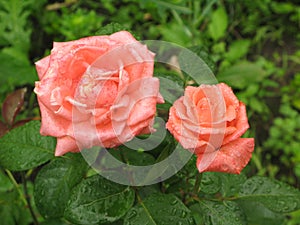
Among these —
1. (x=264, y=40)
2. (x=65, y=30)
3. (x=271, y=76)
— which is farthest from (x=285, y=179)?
(x=65, y=30)

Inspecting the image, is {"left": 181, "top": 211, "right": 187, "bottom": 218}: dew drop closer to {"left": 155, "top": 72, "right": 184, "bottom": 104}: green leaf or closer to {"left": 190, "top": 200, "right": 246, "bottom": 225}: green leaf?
{"left": 190, "top": 200, "right": 246, "bottom": 225}: green leaf

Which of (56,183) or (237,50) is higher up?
(56,183)

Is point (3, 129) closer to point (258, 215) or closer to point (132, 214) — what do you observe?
point (132, 214)

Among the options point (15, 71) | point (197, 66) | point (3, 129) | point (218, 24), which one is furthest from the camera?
point (218, 24)

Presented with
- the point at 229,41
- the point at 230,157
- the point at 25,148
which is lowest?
the point at 229,41

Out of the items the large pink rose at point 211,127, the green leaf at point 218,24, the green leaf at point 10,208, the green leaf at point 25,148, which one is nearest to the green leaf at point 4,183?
the green leaf at point 10,208

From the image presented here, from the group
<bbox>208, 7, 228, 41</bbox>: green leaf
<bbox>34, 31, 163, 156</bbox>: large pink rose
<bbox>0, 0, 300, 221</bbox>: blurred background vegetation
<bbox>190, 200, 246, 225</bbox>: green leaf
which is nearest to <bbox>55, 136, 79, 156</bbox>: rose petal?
<bbox>34, 31, 163, 156</bbox>: large pink rose

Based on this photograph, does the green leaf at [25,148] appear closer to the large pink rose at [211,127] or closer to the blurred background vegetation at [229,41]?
the large pink rose at [211,127]

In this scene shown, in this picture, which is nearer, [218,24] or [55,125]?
[55,125]

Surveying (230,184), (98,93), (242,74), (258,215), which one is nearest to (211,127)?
(98,93)
